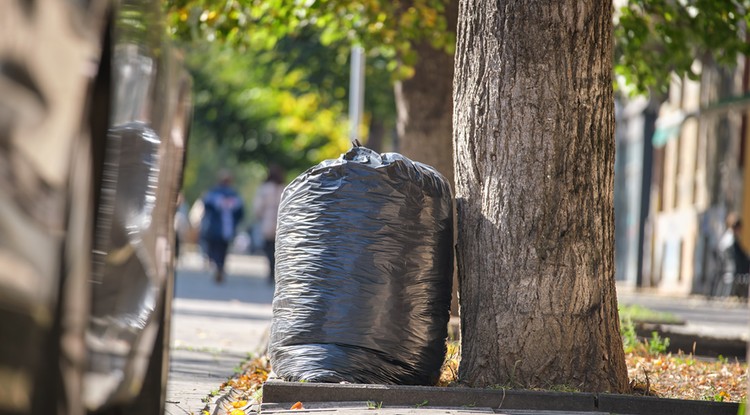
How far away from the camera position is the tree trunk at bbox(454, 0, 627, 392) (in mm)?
6188

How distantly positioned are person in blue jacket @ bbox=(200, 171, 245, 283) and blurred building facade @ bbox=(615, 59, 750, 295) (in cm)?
795

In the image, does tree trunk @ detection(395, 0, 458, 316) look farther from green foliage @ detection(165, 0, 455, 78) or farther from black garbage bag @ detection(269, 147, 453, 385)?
black garbage bag @ detection(269, 147, 453, 385)

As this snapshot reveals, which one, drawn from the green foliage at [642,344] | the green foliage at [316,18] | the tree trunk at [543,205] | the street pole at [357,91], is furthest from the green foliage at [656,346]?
the street pole at [357,91]

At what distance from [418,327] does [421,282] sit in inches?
8.2

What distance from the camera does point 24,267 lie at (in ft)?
8.75

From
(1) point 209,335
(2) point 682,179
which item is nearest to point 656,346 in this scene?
(1) point 209,335

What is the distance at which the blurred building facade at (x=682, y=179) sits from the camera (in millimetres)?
27078

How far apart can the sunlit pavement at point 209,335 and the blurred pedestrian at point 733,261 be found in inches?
338

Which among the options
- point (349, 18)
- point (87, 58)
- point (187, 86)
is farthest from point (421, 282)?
point (349, 18)

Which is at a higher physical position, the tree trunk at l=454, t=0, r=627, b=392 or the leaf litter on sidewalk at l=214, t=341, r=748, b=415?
the tree trunk at l=454, t=0, r=627, b=392

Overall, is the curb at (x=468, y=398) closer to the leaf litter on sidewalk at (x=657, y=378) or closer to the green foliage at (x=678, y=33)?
the leaf litter on sidewalk at (x=657, y=378)

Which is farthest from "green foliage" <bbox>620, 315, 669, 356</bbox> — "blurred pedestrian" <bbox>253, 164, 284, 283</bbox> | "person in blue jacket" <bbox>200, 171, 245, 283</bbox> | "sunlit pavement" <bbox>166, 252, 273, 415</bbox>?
"person in blue jacket" <bbox>200, 171, 245, 283</bbox>

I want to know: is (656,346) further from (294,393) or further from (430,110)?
(294,393)

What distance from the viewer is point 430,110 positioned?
11922 mm
